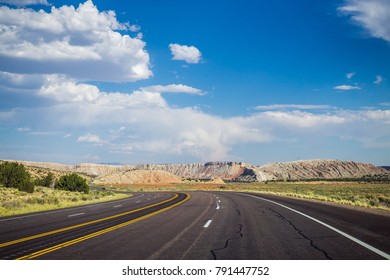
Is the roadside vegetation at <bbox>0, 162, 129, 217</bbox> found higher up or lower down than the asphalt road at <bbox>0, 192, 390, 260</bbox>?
lower down

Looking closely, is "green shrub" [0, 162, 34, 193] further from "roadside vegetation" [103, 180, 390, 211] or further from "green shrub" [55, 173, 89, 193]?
"roadside vegetation" [103, 180, 390, 211]

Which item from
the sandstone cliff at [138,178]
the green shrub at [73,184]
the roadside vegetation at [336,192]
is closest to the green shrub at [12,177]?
the green shrub at [73,184]

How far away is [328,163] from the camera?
646 ft

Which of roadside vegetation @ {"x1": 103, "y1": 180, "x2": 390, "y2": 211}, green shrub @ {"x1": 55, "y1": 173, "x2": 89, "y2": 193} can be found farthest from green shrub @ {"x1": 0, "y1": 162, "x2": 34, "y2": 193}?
roadside vegetation @ {"x1": 103, "y1": 180, "x2": 390, "y2": 211}

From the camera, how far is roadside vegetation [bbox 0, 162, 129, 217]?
23234 millimetres

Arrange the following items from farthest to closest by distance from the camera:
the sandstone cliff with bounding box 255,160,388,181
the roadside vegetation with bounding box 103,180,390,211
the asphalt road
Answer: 1. the sandstone cliff with bounding box 255,160,388,181
2. the roadside vegetation with bounding box 103,180,390,211
3. the asphalt road

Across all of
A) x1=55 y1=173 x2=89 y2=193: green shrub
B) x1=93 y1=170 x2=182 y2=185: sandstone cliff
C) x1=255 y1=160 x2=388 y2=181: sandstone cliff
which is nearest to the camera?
x1=55 y1=173 x2=89 y2=193: green shrub

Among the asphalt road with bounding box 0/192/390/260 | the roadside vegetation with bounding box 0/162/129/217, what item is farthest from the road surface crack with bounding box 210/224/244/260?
the roadside vegetation with bounding box 0/162/129/217

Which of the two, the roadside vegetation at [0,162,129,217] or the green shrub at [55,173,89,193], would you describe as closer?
the roadside vegetation at [0,162,129,217]

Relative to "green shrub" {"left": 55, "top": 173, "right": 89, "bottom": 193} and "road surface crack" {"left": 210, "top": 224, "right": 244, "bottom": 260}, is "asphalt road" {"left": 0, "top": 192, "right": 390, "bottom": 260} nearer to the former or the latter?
"road surface crack" {"left": 210, "top": 224, "right": 244, "bottom": 260}

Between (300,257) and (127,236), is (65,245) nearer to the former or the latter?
(127,236)
